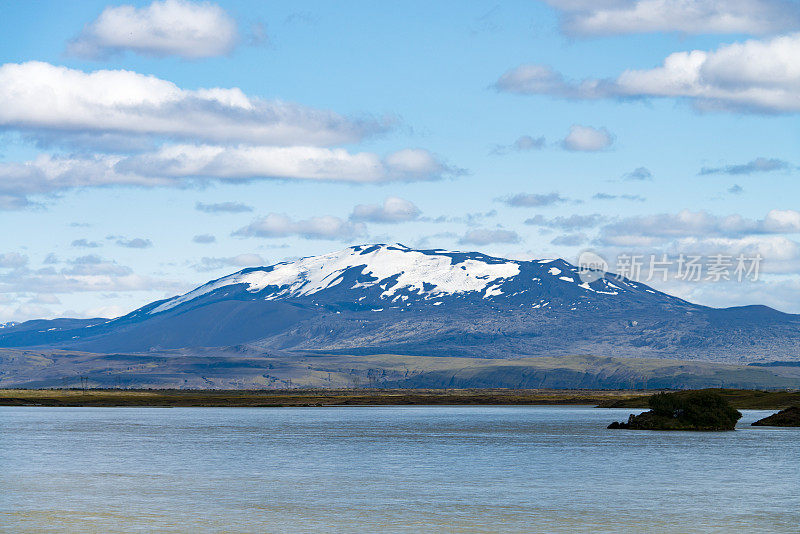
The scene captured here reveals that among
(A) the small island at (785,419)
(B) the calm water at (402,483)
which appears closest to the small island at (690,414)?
(B) the calm water at (402,483)

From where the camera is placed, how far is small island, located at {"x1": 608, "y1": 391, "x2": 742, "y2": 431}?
139625mm

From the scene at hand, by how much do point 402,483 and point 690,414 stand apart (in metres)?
77.2

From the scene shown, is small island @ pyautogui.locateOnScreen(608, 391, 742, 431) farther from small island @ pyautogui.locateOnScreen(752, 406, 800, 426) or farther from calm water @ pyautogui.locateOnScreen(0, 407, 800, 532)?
small island @ pyautogui.locateOnScreen(752, 406, 800, 426)

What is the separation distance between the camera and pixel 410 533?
4944 cm

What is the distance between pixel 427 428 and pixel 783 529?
346 ft

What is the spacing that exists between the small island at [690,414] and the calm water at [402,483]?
10.5 metres

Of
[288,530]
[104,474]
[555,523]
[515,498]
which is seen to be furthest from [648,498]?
[104,474]

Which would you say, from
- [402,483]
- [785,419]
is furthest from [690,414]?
[402,483]

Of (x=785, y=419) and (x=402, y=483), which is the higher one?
(x=402, y=483)

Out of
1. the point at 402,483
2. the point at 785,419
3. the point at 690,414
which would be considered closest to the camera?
the point at 402,483

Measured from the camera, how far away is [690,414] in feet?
459

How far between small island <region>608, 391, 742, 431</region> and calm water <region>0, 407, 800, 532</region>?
10.5m

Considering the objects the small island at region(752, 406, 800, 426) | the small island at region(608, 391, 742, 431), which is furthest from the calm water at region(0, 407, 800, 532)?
the small island at region(752, 406, 800, 426)

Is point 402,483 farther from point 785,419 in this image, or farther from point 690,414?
point 785,419
